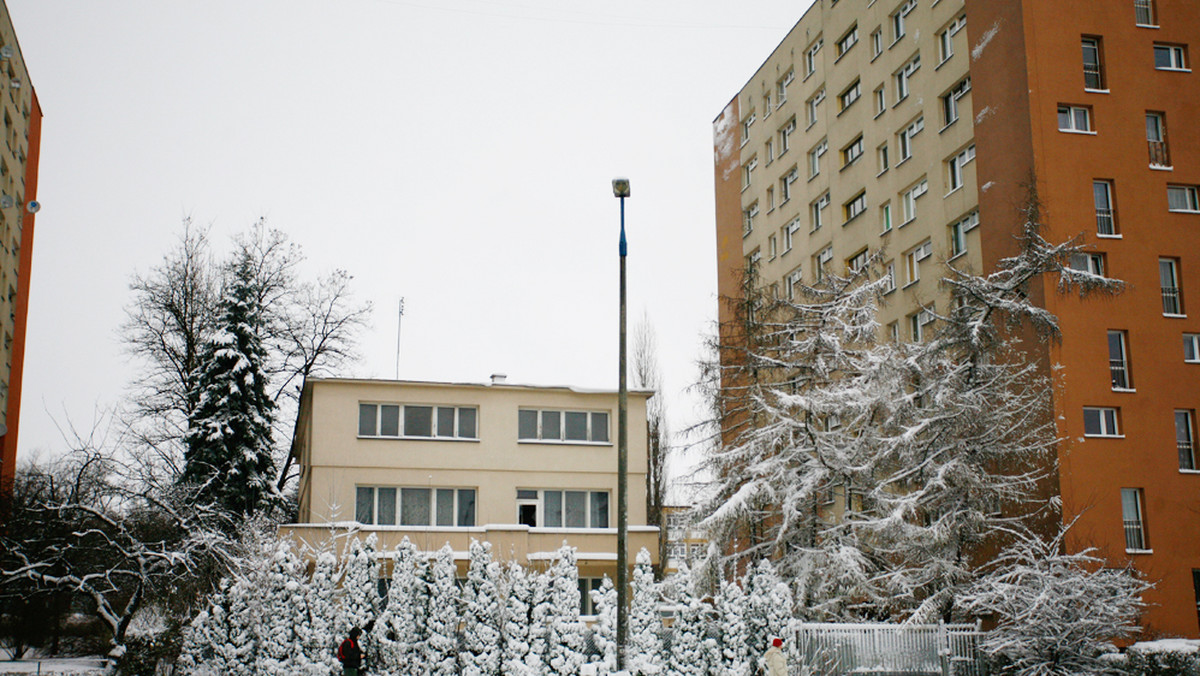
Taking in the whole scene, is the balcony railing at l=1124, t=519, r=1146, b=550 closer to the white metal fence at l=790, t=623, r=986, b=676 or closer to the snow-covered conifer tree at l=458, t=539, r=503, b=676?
the white metal fence at l=790, t=623, r=986, b=676

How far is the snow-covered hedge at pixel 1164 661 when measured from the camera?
21234 millimetres

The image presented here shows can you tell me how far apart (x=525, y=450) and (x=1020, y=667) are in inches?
679

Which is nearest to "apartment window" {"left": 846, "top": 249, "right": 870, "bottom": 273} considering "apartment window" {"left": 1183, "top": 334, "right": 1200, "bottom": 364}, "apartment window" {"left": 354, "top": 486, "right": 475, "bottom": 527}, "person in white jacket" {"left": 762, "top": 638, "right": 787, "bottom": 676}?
"apartment window" {"left": 1183, "top": 334, "right": 1200, "bottom": 364}

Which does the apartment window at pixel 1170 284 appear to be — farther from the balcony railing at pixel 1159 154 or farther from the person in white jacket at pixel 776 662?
the person in white jacket at pixel 776 662

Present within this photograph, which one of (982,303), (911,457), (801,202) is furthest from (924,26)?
(911,457)

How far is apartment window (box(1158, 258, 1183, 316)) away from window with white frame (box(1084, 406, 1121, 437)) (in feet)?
12.5

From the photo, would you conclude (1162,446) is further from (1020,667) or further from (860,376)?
(1020,667)

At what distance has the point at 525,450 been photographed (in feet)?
112

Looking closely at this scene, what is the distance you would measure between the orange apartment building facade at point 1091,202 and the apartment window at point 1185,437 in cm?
4

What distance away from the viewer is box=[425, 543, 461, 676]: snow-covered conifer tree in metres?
19.6

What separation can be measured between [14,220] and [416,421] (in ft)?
105

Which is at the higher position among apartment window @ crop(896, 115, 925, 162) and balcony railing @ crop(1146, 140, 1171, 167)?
apartment window @ crop(896, 115, 925, 162)

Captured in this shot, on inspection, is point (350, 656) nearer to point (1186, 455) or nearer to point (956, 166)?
point (1186, 455)

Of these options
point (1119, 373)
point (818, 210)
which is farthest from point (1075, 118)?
point (818, 210)
